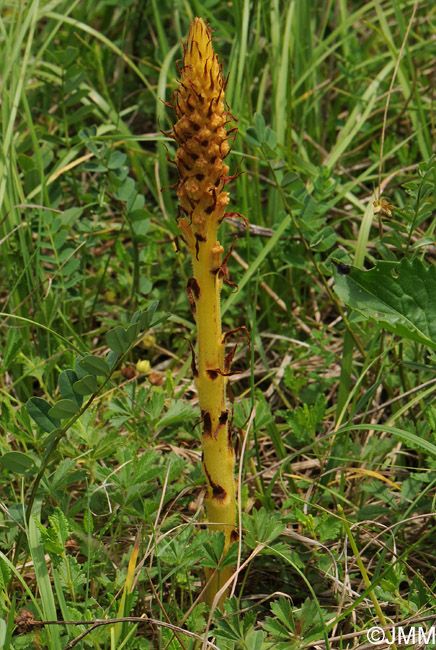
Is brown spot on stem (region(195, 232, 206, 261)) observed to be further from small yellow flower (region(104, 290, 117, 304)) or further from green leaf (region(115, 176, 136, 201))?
small yellow flower (region(104, 290, 117, 304))

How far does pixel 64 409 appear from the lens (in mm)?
1779

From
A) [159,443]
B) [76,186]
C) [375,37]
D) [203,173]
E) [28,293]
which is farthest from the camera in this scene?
[375,37]

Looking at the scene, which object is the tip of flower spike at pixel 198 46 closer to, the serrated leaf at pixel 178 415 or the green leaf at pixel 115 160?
the serrated leaf at pixel 178 415

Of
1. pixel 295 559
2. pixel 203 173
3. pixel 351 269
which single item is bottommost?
pixel 295 559

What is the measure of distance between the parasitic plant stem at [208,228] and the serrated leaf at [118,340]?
18 centimetres

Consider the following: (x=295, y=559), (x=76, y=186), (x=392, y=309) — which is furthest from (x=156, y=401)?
(x=76, y=186)

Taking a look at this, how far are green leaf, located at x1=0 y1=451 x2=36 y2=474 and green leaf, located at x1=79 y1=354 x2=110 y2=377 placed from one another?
0.28 meters

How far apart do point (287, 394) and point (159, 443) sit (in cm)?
58

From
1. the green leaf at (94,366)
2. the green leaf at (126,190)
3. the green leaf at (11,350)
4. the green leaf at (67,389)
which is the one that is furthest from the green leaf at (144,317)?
the green leaf at (126,190)

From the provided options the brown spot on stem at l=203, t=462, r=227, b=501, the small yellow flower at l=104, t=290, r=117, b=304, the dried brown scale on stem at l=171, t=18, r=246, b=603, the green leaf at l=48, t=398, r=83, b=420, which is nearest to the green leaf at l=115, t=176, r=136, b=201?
the small yellow flower at l=104, t=290, r=117, b=304

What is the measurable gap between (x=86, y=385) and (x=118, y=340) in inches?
5.3

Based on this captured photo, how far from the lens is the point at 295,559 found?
204 cm

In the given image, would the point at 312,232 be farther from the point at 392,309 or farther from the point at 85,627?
the point at 85,627

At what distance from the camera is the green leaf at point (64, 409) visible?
176 centimetres
